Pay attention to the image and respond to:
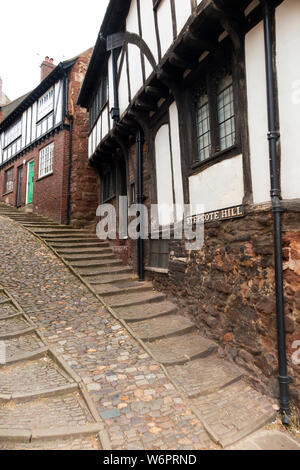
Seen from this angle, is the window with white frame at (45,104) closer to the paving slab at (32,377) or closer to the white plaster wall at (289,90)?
the white plaster wall at (289,90)

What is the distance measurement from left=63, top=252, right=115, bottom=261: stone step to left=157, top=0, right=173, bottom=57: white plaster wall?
5.45m

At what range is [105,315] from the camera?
526 cm

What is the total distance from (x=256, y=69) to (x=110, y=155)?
274 inches

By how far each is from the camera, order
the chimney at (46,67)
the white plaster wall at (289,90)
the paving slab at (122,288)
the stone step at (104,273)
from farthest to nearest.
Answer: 1. the chimney at (46,67)
2. the stone step at (104,273)
3. the paving slab at (122,288)
4. the white plaster wall at (289,90)

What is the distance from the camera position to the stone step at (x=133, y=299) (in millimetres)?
5786

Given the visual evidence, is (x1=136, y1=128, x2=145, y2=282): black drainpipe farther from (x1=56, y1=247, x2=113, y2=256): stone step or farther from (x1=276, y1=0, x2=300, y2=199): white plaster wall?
(x1=276, y1=0, x2=300, y2=199): white plaster wall

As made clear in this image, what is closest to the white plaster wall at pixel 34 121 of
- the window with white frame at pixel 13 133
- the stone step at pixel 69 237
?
the window with white frame at pixel 13 133

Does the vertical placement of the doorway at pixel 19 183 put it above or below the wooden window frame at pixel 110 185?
above

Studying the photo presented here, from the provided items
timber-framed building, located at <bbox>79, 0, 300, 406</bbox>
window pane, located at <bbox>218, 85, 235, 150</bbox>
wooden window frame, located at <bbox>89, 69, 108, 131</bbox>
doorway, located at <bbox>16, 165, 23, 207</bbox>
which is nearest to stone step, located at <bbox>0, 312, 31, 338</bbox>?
timber-framed building, located at <bbox>79, 0, 300, 406</bbox>

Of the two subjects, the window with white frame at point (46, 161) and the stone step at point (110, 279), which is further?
the window with white frame at point (46, 161)

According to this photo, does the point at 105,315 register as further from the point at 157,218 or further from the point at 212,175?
the point at 212,175

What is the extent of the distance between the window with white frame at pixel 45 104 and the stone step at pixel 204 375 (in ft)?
43.6
